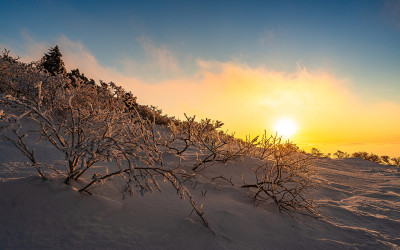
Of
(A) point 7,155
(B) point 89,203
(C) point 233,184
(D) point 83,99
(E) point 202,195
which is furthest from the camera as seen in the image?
(D) point 83,99

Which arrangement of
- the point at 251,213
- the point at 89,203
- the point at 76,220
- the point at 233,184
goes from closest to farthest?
the point at 76,220 < the point at 89,203 < the point at 251,213 < the point at 233,184

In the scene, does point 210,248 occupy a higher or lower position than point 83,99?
lower

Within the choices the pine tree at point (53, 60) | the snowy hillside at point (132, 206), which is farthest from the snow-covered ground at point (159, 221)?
the pine tree at point (53, 60)

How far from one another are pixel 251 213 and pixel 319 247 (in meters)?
0.70

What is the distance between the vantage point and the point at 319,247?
2117 millimetres

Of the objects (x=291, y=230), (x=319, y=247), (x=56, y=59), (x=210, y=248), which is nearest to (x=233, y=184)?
(x=291, y=230)

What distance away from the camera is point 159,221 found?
2021 mm

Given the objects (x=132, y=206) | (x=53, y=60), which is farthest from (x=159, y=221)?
(x=53, y=60)

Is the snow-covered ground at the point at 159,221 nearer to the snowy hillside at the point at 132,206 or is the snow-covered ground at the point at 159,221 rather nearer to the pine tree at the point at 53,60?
the snowy hillside at the point at 132,206

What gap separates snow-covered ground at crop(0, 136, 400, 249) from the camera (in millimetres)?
1669

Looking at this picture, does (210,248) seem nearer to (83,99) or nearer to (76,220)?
(76,220)

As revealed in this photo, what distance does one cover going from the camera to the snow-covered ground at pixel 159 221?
5.48ft

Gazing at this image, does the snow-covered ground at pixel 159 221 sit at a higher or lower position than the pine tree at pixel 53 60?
lower

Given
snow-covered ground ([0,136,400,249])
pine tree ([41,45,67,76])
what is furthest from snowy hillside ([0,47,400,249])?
pine tree ([41,45,67,76])
